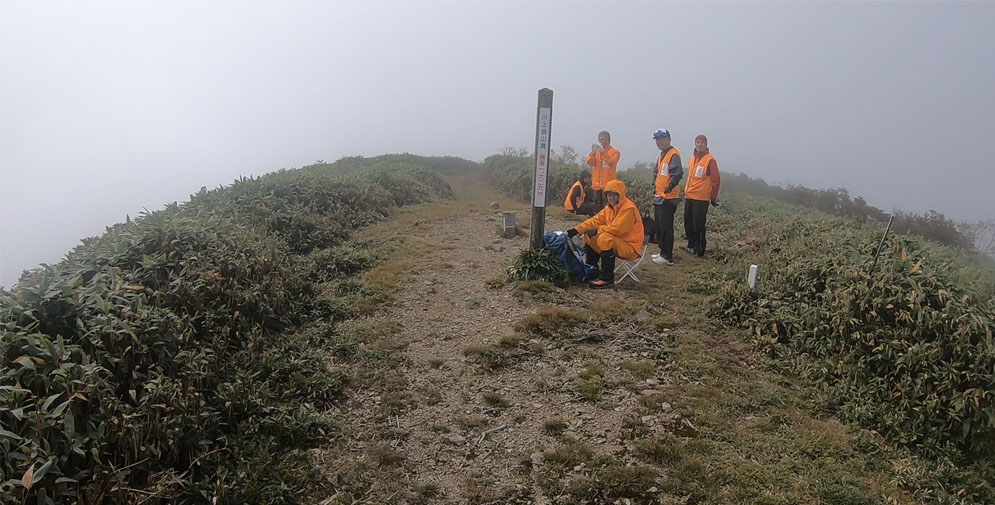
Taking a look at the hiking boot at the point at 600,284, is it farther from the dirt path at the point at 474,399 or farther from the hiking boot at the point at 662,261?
the hiking boot at the point at 662,261

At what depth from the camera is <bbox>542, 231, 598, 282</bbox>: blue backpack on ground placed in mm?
7656

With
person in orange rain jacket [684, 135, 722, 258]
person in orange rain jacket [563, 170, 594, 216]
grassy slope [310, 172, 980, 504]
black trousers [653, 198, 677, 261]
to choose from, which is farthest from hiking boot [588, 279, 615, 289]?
person in orange rain jacket [563, 170, 594, 216]

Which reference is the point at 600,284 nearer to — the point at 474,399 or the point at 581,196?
the point at 474,399

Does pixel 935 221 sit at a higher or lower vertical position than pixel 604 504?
higher

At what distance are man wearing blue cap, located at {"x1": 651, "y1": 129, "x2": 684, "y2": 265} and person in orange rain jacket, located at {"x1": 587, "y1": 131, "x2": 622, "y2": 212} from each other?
3.57ft

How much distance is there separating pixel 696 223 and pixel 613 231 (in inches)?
98.0

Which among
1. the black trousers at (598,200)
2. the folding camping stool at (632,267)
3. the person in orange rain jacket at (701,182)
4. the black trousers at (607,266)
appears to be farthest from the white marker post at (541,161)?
the black trousers at (598,200)

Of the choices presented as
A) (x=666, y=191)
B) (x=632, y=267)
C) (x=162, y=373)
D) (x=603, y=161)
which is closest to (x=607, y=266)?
(x=632, y=267)

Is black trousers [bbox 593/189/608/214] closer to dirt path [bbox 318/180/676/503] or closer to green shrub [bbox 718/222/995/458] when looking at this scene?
dirt path [bbox 318/180/676/503]

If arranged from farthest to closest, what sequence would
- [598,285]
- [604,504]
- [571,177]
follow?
[571,177] < [598,285] < [604,504]

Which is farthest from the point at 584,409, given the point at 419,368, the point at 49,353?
the point at 49,353

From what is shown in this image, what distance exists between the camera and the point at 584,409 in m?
4.73

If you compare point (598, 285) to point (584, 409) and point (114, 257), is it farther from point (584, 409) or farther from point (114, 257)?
point (114, 257)

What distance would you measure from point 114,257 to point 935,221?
15.5 meters
